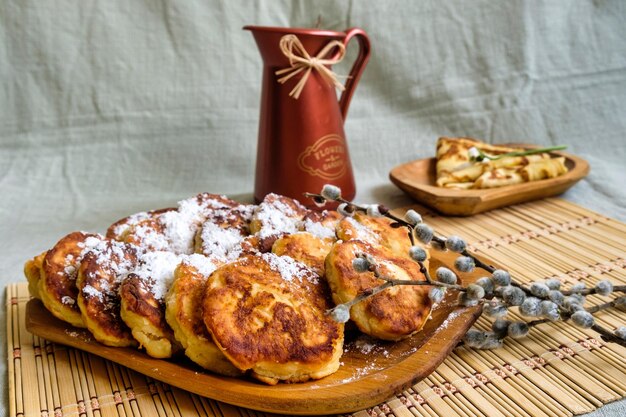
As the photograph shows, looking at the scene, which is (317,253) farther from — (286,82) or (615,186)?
(615,186)

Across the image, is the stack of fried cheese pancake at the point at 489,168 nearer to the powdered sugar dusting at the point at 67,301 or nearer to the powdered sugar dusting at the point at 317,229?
the powdered sugar dusting at the point at 317,229

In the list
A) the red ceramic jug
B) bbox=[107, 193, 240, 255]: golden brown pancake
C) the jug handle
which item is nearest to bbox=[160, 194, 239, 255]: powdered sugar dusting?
bbox=[107, 193, 240, 255]: golden brown pancake

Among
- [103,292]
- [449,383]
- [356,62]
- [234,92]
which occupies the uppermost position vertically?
[356,62]

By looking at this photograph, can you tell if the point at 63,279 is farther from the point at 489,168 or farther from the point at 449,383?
the point at 489,168

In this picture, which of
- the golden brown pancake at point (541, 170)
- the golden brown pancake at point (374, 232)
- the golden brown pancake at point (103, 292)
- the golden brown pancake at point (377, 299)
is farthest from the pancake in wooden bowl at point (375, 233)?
the golden brown pancake at point (541, 170)

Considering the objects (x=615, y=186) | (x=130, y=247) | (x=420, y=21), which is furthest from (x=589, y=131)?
(x=130, y=247)

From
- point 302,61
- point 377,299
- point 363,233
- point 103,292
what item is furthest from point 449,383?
point 302,61
